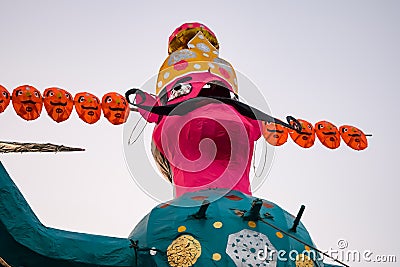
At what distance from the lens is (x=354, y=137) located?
6.57m

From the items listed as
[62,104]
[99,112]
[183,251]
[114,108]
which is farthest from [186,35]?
[183,251]

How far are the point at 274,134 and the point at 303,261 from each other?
6.29ft

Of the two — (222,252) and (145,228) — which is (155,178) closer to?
(145,228)

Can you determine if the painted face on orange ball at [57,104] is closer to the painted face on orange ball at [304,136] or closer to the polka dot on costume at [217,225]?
the painted face on orange ball at [304,136]

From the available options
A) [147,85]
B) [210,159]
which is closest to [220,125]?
[210,159]

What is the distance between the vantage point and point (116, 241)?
3885 mm

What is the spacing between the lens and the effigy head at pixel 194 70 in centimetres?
520

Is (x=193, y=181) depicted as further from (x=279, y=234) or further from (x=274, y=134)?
(x=274, y=134)

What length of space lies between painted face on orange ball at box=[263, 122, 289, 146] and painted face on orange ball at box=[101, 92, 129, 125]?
155 cm

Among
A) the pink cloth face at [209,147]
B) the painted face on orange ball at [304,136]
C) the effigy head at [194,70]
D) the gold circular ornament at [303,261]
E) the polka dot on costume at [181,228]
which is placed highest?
the effigy head at [194,70]

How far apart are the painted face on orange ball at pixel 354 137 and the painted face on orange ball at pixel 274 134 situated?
27.4 inches

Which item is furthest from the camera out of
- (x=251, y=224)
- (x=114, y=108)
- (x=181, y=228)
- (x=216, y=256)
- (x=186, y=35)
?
(x=114, y=108)

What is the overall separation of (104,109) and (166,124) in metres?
1.50

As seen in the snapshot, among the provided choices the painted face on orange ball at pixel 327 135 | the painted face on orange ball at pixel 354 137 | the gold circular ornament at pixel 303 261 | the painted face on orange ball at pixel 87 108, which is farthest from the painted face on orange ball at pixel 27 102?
the painted face on orange ball at pixel 354 137
